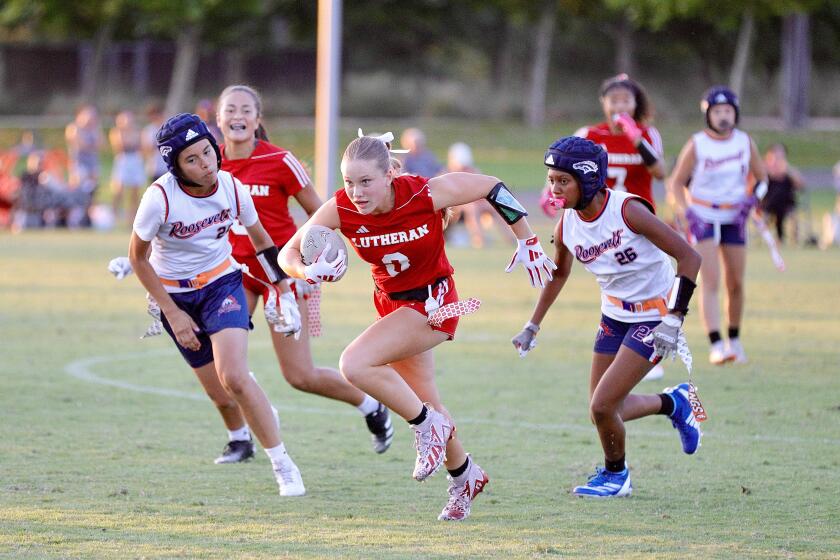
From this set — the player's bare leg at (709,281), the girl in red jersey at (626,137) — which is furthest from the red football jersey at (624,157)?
the player's bare leg at (709,281)

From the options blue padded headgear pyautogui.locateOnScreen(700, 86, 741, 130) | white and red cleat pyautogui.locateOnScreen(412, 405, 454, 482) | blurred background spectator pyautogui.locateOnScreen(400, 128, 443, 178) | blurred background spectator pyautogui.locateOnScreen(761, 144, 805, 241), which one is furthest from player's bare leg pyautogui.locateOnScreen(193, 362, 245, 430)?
blurred background spectator pyautogui.locateOnScreen(761, 144, 805, 241)

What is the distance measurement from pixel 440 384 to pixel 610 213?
3924mm

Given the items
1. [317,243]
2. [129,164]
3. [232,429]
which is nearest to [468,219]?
[129,164]

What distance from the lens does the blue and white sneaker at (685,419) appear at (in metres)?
7.16

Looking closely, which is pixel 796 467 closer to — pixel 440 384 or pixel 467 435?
pixel 467 435

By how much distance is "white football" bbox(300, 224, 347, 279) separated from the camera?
614cm

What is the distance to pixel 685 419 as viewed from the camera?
717cm

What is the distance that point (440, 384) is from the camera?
10.3 m

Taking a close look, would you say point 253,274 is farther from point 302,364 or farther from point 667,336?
point 667,336

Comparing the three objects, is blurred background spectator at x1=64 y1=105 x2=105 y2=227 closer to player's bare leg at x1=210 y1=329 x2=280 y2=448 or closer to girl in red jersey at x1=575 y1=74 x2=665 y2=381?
girl in red jersey at x1=575 y1=74 x2=665 y2=381

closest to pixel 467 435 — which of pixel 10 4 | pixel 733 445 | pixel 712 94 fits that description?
pixel 733 445

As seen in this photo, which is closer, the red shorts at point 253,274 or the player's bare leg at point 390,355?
the player's bare leg at point 390,355

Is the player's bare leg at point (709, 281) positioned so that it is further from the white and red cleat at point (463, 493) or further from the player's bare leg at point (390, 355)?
the player's bare leg at point (390, 355)

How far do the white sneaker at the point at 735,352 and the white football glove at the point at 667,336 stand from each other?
4880 millimetres
